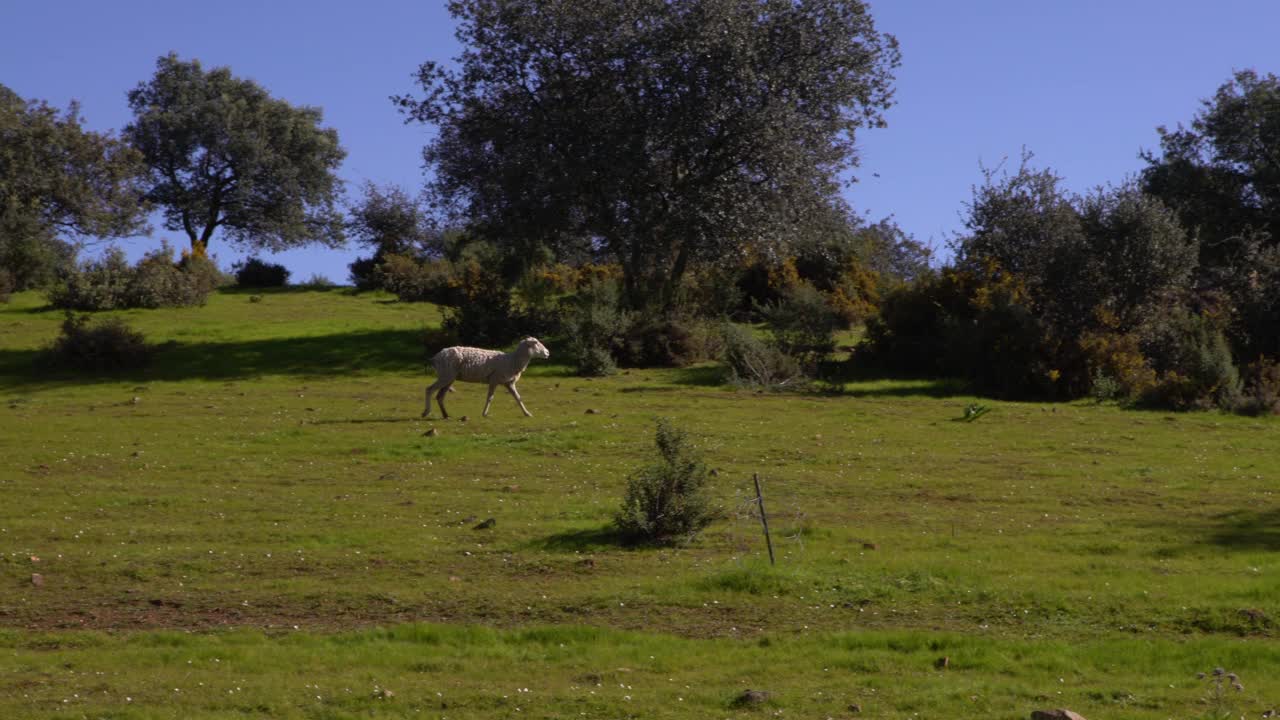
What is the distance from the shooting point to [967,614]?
46.5 ft

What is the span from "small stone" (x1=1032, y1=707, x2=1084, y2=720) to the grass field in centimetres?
62

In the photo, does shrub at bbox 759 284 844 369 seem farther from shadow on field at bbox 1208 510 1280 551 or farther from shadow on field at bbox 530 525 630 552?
shadow on field at bbox 530 525 630 552

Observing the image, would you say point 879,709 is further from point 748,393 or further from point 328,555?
point 748,393

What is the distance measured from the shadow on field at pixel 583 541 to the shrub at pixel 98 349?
2726cm

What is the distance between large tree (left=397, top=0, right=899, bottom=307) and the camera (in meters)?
44.8

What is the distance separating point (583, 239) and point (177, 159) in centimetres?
4377

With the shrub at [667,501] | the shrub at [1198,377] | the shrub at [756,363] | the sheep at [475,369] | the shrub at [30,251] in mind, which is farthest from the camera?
the shrub at [30,251]

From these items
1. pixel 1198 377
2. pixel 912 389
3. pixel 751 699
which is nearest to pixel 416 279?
pixel 912 389

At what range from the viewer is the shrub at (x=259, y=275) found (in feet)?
232

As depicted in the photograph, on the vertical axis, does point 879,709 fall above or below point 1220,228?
below

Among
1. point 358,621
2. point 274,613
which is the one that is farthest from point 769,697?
point 274,613

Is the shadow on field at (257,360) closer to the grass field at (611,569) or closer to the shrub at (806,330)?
the grass field at (611,569)

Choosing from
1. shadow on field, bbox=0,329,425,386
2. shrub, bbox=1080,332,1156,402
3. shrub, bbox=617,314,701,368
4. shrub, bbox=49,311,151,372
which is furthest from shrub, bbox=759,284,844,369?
shrub, bbox=49,311,151,372

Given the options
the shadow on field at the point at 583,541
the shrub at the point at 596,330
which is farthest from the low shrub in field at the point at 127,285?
the shadow on field at the point at 583,541
